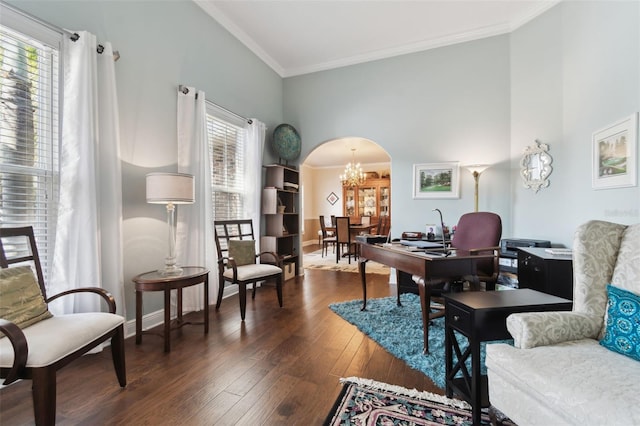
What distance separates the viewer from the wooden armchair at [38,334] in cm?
119

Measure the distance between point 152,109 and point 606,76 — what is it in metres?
3.98

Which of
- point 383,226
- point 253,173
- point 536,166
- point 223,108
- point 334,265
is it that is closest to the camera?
point 536,166

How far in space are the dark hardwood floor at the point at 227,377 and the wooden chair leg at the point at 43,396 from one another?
27 cm

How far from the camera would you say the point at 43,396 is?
1211mm

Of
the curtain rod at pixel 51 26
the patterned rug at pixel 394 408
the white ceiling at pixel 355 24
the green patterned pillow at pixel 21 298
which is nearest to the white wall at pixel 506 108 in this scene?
the white ceiling at pixel 355 24

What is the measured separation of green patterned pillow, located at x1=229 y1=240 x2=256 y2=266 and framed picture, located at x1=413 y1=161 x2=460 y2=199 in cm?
250

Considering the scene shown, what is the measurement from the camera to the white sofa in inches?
36.6

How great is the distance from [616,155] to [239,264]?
353cm

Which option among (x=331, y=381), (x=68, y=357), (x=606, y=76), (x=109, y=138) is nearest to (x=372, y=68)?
(x=606, y=76)

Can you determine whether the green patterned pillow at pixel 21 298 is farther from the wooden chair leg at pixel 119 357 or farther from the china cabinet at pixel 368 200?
the china cabinet at pixel 368 200

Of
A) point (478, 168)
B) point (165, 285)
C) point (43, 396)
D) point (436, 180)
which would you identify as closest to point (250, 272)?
point (165, 285)

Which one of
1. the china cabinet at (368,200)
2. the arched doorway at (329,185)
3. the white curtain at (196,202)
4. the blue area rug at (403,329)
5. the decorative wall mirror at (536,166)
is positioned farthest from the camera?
the china cabinet at (368,200)

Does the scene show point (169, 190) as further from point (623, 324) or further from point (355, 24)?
point (355, 24)

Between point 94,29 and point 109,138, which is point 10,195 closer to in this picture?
point 109,138
